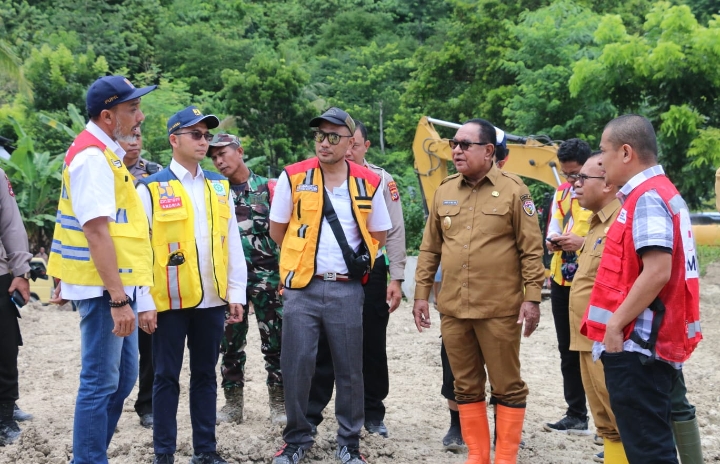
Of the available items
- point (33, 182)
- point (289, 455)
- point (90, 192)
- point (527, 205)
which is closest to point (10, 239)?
point (90, 192)

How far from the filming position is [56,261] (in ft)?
13.6

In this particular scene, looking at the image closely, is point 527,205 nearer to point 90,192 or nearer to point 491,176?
point 491,176

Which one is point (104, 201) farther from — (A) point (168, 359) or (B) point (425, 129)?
(B) point (425, 129)

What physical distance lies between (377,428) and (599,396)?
1.89m

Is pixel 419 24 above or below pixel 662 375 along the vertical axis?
above

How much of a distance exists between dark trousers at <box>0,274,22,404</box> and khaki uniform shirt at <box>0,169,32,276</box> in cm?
10

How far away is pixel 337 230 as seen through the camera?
16.1 ft

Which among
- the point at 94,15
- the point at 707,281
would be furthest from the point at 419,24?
the point at 707,281

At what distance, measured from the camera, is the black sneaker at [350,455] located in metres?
4.98

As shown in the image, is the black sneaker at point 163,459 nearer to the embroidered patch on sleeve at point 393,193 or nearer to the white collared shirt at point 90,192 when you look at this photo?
the white collared shirt at point 90,192

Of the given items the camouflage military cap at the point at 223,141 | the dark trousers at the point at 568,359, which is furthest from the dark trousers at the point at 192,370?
the dark trousers at the point at 568,359

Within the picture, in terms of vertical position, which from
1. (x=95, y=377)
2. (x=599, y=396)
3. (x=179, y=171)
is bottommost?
(x=599, y=396)

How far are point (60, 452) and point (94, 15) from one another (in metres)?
35.6

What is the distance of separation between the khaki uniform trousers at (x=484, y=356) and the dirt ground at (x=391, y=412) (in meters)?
0.65
